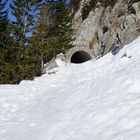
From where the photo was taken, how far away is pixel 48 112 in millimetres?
8875

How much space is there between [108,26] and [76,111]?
85.6ft

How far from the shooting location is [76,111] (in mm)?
8352

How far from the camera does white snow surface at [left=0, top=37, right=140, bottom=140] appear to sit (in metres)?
6.57

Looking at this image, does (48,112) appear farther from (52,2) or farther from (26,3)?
(52,2)

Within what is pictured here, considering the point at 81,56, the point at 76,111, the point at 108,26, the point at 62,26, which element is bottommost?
the point at 76,111

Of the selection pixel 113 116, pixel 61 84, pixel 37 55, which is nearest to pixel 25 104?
pixel 61 84

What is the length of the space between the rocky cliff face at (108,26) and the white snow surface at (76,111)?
11479 millimetres

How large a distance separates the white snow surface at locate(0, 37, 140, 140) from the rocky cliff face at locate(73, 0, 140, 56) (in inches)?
452

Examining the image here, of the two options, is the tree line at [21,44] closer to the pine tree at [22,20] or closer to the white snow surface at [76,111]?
the pine tree at [22,20]

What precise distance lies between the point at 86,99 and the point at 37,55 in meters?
25.2

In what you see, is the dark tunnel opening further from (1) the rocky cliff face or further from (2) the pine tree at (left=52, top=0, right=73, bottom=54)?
(2) the pine tree at (left=52, top=0, right=73, bottom=54)

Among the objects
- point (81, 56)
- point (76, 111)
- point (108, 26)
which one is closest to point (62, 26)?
point (81, 56)

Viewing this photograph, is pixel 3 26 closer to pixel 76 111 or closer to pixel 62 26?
pixel 62 26

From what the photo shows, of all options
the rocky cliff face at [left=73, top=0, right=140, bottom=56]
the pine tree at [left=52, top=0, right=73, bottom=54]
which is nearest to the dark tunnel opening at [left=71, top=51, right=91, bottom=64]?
the rocky cliff face at [left=73, top=0, right=140, bottom=56]
